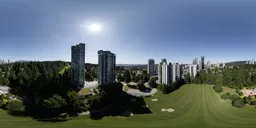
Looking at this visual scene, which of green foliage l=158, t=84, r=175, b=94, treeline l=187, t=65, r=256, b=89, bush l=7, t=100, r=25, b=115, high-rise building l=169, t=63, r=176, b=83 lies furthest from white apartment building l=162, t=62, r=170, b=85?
bush l=7, t=100, r=25, b=115

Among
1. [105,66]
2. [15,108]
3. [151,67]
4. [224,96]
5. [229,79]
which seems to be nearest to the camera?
[15,108]

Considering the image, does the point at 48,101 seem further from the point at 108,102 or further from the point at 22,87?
the point at 22,87

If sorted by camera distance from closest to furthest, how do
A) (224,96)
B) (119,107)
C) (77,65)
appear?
(119,107) → (224,96) → (77,65)

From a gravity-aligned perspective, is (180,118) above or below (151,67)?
below

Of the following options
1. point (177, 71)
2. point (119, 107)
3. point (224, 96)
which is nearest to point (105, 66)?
point (119, 107)

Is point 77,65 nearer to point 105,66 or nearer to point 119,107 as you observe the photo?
point 105,66

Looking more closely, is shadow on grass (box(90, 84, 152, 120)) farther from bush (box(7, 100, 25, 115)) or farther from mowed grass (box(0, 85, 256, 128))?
bush (box(7, 100, 25, 115))
